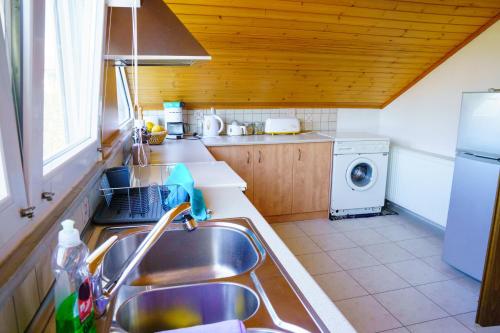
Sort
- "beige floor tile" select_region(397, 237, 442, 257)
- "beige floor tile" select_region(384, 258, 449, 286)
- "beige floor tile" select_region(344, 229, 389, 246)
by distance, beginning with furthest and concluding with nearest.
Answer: "beige floor tile" select_region(344, 229, 389, 246), "beige floor tile" select_region(397, 237, 442, 257), "beige floor tile" select_region(384, 258, 449, 286)

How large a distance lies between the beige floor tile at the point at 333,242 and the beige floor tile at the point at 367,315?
2.59 feet

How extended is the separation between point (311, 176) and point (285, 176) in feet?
0.96

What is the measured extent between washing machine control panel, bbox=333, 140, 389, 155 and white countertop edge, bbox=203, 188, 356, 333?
2.16 m

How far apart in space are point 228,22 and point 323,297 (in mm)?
2179

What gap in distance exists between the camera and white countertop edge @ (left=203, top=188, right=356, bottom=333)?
2.60 ft

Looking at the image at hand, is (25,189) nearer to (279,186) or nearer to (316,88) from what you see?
(279,186)

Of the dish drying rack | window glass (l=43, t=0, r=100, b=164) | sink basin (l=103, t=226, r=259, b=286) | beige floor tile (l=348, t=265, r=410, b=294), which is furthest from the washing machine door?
window glass (l=43, t=0, r=100, b=164)

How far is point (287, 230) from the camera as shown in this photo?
3.55m

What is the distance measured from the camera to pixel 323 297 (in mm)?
880

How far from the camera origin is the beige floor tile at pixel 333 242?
3152 mm

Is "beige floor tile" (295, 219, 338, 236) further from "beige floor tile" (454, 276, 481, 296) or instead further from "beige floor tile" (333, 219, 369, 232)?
"beige floor tile" (454, 276, 481, 296)

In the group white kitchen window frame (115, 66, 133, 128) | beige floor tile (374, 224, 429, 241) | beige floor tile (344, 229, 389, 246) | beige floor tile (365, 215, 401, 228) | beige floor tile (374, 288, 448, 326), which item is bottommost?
beige floor tile (374, 288, 448, 326)

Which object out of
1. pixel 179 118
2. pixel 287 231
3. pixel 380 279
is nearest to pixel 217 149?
pixel 179 118

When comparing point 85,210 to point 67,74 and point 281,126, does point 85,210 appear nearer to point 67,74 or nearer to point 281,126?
point 67,74
